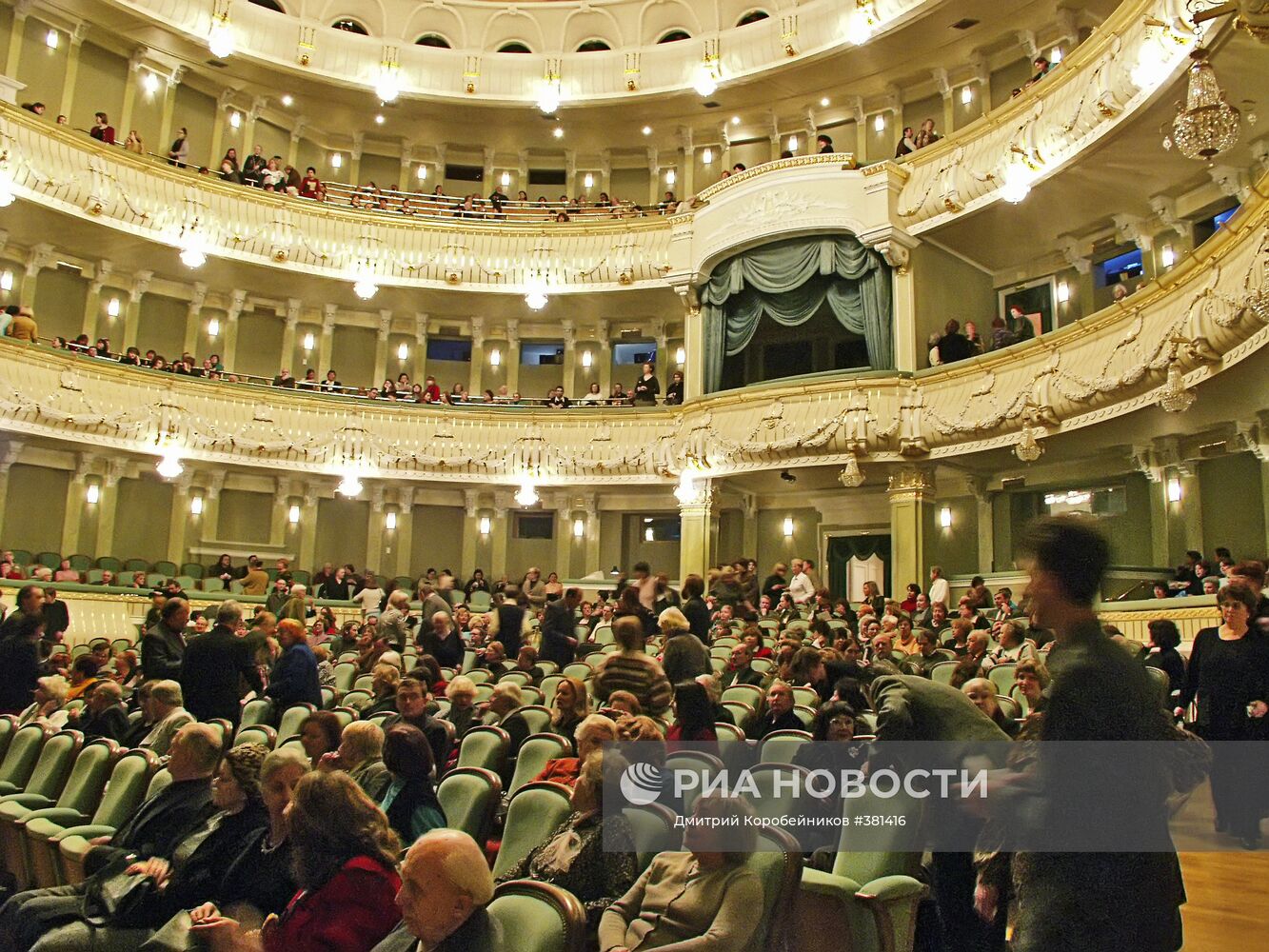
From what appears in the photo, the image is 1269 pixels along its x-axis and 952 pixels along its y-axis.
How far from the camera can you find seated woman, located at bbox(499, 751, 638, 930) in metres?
3.53

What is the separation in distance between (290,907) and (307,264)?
18.2m

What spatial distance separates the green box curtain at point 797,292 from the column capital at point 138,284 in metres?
11.1

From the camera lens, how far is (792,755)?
4582 millimetres

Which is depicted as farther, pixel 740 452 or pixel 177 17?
pixel 177 17

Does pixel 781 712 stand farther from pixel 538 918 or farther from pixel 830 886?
pixel 538 918

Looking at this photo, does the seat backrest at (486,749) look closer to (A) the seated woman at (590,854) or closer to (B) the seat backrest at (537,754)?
(B) the seat backrest at (537,754)

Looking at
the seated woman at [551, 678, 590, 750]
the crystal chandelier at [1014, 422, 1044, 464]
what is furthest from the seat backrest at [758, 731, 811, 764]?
the crystal chandelier at [1014, 422, 1044, 464]

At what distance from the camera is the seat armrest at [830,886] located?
3.23 m

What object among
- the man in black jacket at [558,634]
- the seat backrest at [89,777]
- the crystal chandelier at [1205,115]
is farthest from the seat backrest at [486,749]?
the crystal chandelier at [1205,115]

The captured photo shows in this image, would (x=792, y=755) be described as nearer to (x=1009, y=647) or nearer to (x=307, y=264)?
(x=1009, y=647)

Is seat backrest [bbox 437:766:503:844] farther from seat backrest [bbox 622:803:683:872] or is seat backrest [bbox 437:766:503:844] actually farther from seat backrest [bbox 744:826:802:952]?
seat backrest [bbox 744:826:802:952]

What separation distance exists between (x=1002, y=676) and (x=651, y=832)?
4407 millimetres

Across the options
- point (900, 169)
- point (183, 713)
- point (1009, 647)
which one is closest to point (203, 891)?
point (183, 713)

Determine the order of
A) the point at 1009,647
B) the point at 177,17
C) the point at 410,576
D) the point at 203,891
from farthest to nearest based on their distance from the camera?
the point at 410,576
the point at 177,17
the point at 1009,647
the point at 203,891
